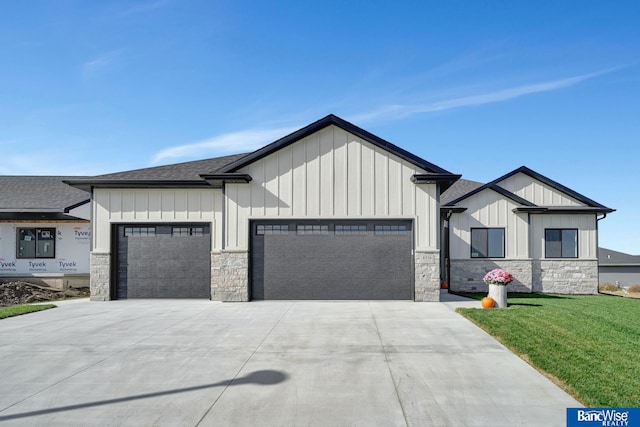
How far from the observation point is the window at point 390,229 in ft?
51.6

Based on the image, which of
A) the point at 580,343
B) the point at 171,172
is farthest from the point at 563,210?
the point at 171,172

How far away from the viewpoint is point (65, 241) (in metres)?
21.3

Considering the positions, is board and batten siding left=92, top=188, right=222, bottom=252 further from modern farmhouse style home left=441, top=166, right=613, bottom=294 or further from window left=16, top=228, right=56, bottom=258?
modern farmhouse style home left=441, top=166, right=613, bottom=294

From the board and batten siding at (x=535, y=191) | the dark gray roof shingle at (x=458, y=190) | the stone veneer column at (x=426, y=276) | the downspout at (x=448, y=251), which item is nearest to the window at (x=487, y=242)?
the downspout at (x=448, y=251)

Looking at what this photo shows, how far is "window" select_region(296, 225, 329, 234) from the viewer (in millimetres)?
15781

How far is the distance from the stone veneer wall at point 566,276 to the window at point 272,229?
12.5 meters

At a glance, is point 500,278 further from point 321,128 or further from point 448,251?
point 321,128

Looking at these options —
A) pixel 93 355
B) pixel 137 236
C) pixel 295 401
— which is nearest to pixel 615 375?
pixel 295 401

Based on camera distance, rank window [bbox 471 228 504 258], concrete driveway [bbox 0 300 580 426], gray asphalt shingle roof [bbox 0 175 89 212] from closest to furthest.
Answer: concrete driveway [bbox 0 300 580 426]
window [bbox 471 228 504 258]
gray asphalt shingle roof [bbox 0 175 89 212]

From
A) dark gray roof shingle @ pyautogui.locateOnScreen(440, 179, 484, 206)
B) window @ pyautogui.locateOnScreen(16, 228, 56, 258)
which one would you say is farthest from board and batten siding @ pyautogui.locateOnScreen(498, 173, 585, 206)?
window @ pyautogui.locateOnScreen(16, 228, 56, 258)

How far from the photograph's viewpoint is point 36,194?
22703 mm

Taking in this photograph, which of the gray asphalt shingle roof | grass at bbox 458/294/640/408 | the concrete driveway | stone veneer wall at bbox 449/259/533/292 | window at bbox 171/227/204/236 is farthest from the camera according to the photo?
the gray asphalt shingle roof

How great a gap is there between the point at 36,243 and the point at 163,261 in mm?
9310

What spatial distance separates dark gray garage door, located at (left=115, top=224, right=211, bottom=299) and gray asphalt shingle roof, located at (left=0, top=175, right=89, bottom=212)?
6091mm
